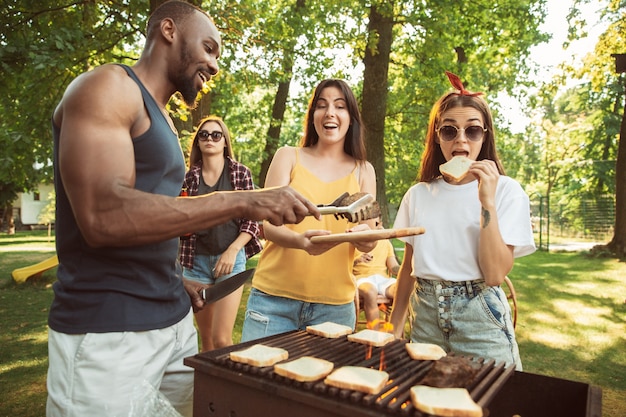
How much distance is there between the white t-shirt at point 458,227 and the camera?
98.3 inches

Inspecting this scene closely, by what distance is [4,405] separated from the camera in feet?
14.4

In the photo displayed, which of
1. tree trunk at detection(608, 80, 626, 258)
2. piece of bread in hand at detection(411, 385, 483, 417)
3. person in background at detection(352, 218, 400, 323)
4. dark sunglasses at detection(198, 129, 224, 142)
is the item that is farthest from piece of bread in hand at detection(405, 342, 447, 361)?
tree trunk at detection(608, 80, 626, 258)

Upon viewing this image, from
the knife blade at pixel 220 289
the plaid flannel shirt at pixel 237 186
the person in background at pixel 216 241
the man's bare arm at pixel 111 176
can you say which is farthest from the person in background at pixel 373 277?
the man's bare arm at pixel 111 176

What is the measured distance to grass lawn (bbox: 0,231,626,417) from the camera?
490cm

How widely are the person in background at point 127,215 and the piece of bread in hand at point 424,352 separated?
2.86ft

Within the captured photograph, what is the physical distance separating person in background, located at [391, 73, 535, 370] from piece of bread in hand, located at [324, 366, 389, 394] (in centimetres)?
82

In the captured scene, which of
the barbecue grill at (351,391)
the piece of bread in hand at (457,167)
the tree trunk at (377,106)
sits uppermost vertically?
the tree trunk at (377,106)

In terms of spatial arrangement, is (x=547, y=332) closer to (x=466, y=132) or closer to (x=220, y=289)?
(x=466, y=132)

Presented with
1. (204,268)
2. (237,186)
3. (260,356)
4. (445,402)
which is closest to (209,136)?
(237,186)

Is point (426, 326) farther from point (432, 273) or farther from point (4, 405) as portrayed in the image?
point (4, 405)

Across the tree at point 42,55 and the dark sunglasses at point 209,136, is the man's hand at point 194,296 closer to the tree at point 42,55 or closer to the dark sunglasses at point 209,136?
the dark sunglasses at point 209,136

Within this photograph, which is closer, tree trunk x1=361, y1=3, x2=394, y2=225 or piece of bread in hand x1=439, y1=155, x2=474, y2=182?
piece of bread in hand x1=439, y1=155, x2=474, y2=182

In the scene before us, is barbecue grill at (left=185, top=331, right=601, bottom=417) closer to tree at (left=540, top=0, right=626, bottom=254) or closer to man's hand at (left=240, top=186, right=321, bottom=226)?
man's hand at (left=240, top=186, right=321, bottom=226)

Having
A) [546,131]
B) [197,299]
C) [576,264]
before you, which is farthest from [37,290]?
[546,131]
